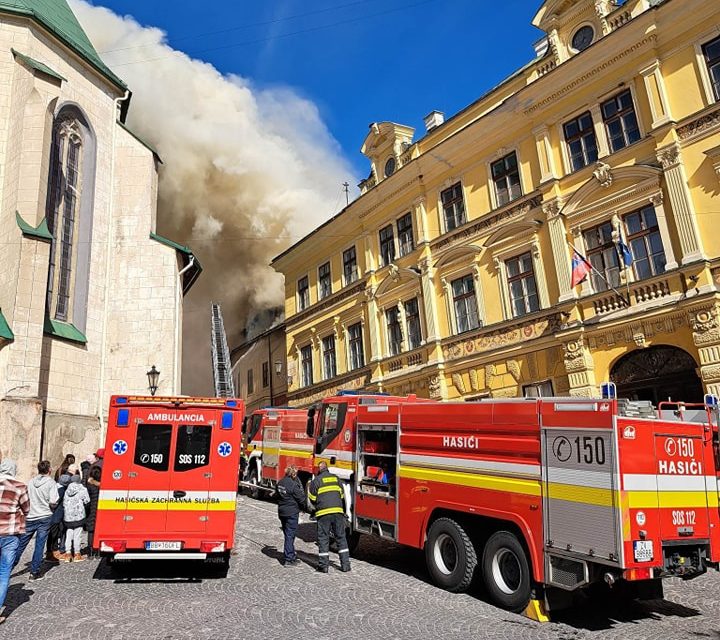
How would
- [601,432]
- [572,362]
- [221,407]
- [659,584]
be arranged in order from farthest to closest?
[572,362] → [221,407] → [659,584] → [601,432]

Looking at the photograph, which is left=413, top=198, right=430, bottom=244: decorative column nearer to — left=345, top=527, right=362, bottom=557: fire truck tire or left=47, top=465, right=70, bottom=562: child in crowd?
left=345, top=527, right=362, bottom=557: fire truck tire

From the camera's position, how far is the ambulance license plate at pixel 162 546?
8492 millimetres

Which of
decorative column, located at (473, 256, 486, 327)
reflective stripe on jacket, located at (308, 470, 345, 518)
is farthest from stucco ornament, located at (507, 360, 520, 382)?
reflective stripe on jacket, located at (308, 470, 345, 518)

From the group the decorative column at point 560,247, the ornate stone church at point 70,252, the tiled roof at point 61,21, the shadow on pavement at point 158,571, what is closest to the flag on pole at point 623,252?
the decorative column at point 560,247

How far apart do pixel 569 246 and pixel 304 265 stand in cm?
1586

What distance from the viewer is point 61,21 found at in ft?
72.6

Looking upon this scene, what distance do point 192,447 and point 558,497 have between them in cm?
553

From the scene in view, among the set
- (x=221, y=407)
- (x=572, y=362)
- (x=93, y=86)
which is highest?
(x=93, y=86)

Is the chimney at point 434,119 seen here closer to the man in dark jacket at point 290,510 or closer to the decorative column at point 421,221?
the decorative column at point 421,221

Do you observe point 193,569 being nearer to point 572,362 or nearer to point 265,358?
point 572,362

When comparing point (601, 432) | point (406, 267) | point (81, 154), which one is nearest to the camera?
point (601, 432)

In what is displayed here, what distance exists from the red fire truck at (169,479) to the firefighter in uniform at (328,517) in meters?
1.42

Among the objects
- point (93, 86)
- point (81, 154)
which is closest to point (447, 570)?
point (81, 154)

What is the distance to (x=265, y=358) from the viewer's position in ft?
116
